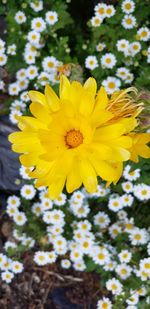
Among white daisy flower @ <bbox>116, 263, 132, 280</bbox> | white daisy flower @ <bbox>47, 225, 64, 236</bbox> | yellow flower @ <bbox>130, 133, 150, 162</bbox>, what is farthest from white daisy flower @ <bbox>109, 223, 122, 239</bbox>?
yellow flower @ <bbox>130, 133, 150, 162</bbox>

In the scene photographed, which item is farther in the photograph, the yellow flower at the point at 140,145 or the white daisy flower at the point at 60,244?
the white daisy flower at the point at 60,244

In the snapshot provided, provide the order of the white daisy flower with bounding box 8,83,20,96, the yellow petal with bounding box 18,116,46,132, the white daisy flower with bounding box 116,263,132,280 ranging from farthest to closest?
the white daisy flower with bounding box 8,83,20,96 → the white daisy flower with bounding box 116,263,132,280 → the yellow petal with bounding box 18,116,46,132

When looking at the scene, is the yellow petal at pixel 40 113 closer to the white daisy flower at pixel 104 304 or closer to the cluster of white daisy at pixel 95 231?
the cluster of white daisy at pixel 95 231

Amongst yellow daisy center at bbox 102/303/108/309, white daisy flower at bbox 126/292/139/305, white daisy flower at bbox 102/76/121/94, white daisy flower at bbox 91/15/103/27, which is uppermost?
white daisy flower at bbox 91/15/103/27

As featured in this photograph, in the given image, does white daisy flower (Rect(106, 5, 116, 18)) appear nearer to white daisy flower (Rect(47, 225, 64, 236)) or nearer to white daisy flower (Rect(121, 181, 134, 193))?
white daisy flower (Rect(121, 181, 134, 193))

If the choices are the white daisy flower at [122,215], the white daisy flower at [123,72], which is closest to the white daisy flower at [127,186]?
the white daisy flower at [122,215]

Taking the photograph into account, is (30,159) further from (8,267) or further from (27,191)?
(8,267)

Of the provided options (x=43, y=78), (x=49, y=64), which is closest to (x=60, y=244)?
(x=43, y=78)
